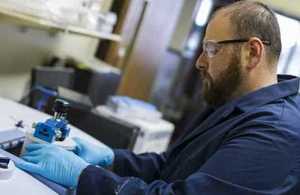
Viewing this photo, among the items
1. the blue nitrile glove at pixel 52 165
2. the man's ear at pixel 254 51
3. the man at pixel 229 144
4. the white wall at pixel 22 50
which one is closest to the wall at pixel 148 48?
the white wall at pixel 22 50

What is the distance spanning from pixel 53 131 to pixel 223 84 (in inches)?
25.5

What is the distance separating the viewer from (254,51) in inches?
56.5

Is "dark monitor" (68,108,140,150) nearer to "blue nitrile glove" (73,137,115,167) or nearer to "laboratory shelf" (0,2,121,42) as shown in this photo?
"laboratory shelf" (0,2,121,42)

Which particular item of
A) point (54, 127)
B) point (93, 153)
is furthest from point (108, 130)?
point (54, 127)

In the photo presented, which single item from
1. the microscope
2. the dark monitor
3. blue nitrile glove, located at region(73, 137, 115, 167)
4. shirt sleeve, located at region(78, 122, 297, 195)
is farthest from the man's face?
the dark monitor

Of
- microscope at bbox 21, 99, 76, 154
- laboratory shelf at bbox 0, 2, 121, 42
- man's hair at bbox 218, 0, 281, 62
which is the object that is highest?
man's hair at bbox 218, 0, 281, 62

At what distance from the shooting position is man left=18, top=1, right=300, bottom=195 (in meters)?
1.17

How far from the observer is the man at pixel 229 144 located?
117 centimetres

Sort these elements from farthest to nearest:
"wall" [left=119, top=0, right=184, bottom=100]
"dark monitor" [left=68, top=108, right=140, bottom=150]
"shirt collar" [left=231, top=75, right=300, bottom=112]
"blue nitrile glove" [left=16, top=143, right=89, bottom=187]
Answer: "wall" [left=119, top=0, right=184, bottom=100] → "dark monitor" [left=68, top=108, right=140, bottom=150] → "shirt collar" [left=231, top=75, right=300, bottom=112] → "blue nitrile glove" [left=16, top=143, right=89, bottom=187]

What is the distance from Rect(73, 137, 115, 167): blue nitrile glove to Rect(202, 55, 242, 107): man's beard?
0.46m

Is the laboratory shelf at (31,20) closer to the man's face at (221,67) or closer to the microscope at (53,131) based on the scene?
the microscope at (53,131)

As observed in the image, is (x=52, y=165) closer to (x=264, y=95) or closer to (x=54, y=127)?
(x=54, y=127)

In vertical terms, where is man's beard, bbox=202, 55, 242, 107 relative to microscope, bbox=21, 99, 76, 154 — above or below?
above

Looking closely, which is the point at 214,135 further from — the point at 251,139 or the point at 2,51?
the point at 2,51
